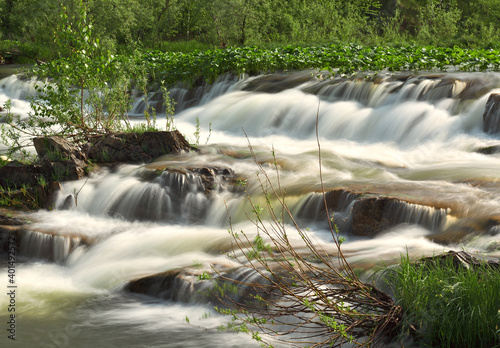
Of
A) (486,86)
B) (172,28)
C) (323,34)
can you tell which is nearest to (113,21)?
(172,28)

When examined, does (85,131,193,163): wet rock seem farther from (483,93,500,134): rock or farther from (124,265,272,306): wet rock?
(483,93,500,134): rock

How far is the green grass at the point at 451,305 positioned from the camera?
136 inches

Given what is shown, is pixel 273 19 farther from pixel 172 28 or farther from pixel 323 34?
pixel 172 28

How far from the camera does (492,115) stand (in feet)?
31.2

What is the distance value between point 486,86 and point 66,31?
7.15 metres

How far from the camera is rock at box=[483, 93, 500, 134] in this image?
30.9ft

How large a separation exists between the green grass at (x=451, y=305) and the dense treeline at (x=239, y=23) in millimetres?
16914

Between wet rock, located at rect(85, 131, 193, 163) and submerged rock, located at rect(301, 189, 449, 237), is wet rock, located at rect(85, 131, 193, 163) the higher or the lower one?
the higher one

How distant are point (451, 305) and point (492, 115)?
267 inches

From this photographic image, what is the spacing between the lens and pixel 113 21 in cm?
2253

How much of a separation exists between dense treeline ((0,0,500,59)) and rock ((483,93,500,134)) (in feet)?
33.2

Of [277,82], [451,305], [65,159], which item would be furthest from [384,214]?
[277,82]

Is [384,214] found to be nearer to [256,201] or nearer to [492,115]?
[256,201]

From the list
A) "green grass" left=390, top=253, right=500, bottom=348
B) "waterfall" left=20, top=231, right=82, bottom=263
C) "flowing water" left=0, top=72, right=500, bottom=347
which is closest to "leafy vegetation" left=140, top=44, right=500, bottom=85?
"flowing water" left=0, top=72, right=500, bottom=347
